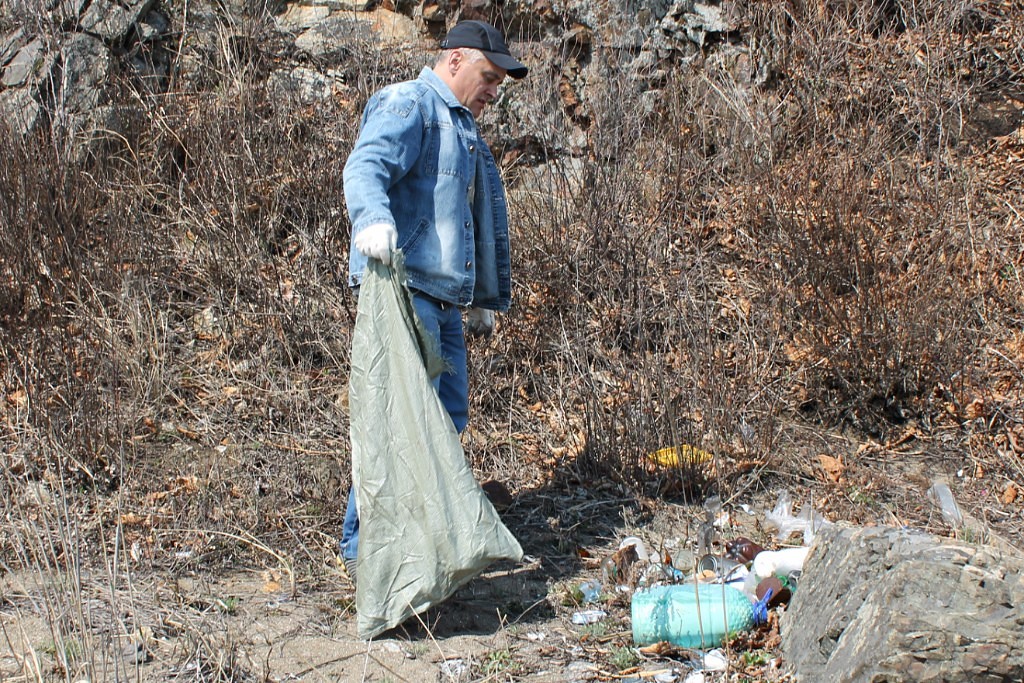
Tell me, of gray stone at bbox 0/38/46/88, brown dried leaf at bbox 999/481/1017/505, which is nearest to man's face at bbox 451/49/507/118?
brown dried leaf at bbox 999/481/1017/505

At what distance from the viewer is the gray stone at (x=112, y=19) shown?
605 cm

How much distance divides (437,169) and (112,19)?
160 inches

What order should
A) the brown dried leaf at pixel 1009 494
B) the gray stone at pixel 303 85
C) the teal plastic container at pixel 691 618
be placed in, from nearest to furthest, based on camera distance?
the teal plastic container at pixel 691 618
the brown dried leaf at pixel 1009 494
the gray stone at pixel 303 85

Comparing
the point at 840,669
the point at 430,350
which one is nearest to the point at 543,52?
the point at 430,350

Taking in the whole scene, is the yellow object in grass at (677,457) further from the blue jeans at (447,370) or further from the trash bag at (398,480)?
the trash bag at (398,480)

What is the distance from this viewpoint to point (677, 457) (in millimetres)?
4016

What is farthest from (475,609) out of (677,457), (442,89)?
(442,89)

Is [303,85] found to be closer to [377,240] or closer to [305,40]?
[305,40]

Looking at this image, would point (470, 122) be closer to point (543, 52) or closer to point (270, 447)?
point (270, 447)

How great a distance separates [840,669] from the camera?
94.3 inches

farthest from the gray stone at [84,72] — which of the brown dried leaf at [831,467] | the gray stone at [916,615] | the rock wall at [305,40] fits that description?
the gray stone at [916,615]

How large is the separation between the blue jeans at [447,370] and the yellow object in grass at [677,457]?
42.0 inches

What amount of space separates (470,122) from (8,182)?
281cm

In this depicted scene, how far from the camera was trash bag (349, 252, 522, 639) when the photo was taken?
9.57 ft
